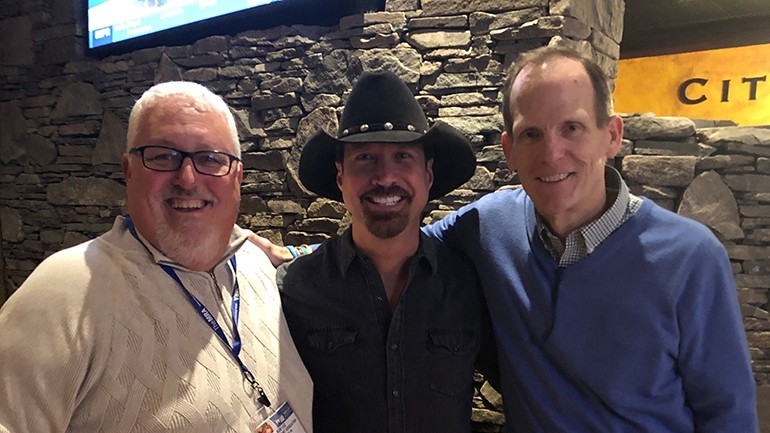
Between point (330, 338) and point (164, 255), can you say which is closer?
point (164, 255)

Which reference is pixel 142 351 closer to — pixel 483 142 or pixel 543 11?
pixel 483 142

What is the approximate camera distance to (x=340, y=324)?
1.46m

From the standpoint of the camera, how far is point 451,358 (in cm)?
Answer: 147

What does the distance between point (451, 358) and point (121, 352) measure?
0.85 meters

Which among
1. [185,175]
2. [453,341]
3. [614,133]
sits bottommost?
[453,341]

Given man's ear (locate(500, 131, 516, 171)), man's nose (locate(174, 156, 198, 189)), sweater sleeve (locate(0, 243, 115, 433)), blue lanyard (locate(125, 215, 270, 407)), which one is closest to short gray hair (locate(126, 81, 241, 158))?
man's nose (locate(174, 156, 198, 189))

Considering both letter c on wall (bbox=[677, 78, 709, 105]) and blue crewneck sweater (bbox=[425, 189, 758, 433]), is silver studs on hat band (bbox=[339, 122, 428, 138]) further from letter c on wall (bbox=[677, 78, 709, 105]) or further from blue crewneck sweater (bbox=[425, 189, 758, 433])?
letter c on wall (bbox=[677, 78, 709, 105])

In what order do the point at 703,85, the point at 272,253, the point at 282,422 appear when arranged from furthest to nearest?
the point at 703,85, the point at 272,253, the point at 282,422

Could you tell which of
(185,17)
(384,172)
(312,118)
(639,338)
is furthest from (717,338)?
(185,17)

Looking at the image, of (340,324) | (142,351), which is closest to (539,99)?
(340,324)

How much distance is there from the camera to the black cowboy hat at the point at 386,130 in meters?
1.50

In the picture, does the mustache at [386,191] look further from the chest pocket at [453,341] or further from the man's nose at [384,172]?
the chest pocket at [453,341]

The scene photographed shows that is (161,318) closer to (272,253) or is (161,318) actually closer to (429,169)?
(272,253)

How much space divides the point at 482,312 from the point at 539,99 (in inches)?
25.0
